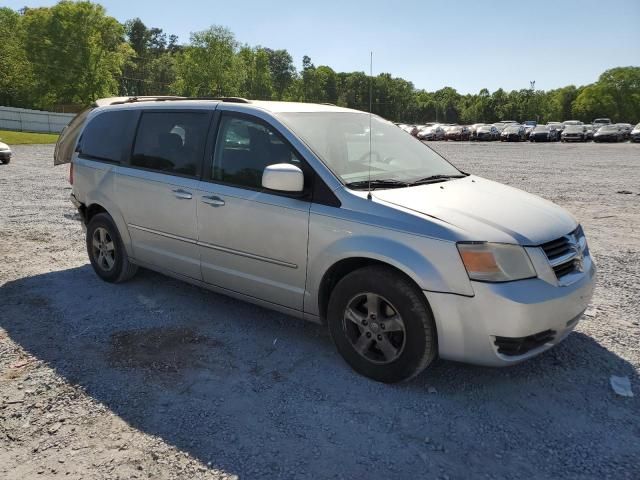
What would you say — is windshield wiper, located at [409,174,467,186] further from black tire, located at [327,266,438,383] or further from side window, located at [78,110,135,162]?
side window, located at [78,110,135,162]

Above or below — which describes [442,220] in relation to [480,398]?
above

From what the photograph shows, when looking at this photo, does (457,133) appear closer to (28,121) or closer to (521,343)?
(28,121)

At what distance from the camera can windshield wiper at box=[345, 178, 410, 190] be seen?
377 centimetres

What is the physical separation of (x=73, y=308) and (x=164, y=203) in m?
1.34

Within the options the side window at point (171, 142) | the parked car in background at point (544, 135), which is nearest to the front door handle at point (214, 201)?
the side window at point (171, 142)

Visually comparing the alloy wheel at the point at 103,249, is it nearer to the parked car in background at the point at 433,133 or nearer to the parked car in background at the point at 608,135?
the parked car in background at the point at 608,135

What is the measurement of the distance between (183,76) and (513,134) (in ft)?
146

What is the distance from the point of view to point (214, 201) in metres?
4.31

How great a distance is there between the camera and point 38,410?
325 cm

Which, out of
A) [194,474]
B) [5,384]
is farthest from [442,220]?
[5,384]

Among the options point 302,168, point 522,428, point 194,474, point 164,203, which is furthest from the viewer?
point 164,203

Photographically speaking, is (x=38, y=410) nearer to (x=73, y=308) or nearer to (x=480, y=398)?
(x=73, y=308)

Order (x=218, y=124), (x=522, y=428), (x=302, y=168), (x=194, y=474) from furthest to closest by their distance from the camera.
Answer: (x=218, y=124), (x=302, y=168), (x=522, y=428), (x=194, y=474)

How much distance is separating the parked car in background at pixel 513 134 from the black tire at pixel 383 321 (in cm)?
5432
